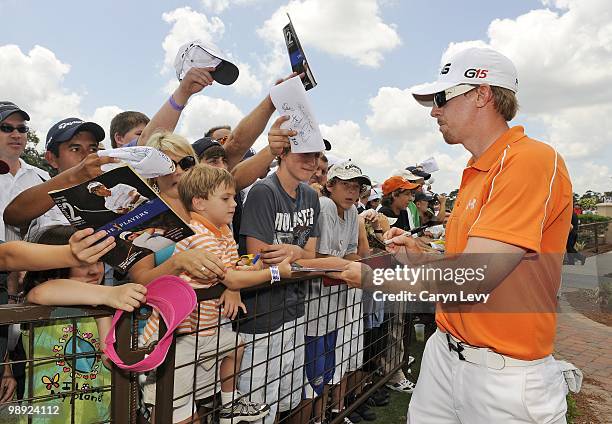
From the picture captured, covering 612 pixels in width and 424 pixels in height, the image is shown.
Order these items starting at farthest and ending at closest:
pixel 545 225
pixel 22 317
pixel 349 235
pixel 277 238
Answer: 1. pixel 349 235
2. pixel 277 238
3. pixel 545 225
4. pixel 22 317

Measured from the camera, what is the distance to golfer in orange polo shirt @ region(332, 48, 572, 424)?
6.10ft

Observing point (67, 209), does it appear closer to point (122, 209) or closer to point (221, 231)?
point (122, 209)

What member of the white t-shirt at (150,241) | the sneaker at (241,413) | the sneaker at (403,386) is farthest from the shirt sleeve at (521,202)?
the sneaker at (403,386)

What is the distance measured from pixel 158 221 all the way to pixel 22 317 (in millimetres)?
533

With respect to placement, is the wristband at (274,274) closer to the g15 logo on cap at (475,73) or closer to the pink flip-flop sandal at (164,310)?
the pink flip-flop sandal at (164,310)

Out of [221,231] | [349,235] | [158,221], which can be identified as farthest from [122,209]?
[349,235]

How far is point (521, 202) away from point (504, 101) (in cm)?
60

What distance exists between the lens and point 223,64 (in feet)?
10.3

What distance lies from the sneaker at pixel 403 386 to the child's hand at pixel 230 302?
10.0ft

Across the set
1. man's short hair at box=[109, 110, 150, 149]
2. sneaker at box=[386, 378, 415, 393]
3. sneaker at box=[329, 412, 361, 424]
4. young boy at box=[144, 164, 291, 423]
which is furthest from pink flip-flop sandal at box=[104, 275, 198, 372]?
sneaker at box=[386, 378, 415, 393]

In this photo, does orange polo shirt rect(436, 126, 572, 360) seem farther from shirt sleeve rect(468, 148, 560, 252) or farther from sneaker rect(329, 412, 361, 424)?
sneaker rect(329, 412, 361, 424)

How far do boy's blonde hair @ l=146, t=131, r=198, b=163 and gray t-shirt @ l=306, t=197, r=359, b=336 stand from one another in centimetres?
118

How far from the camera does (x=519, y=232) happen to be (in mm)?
1808

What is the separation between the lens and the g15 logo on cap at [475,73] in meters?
2.15
